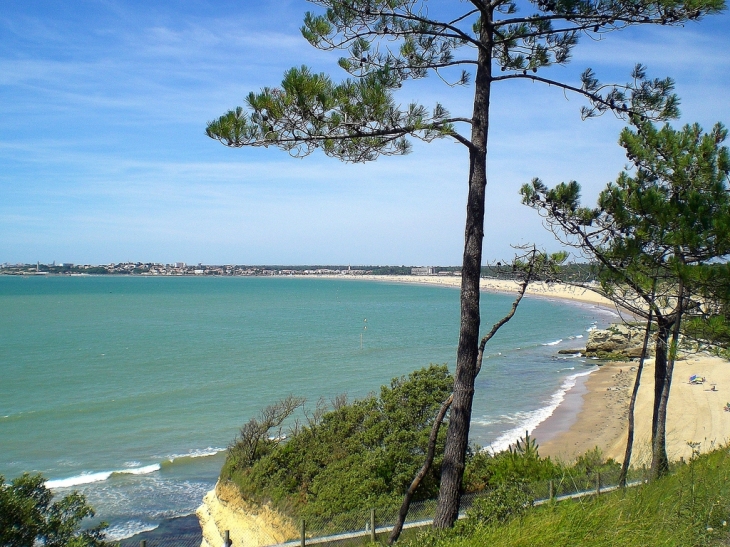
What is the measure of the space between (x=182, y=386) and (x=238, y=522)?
716 inches

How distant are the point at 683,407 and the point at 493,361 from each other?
1571 centimetres

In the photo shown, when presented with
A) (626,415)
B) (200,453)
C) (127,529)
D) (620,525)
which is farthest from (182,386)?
(620,525)

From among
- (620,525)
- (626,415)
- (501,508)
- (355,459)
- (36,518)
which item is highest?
(620,525)

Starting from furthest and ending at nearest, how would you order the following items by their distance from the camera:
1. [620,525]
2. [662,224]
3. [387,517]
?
[387,517], [662,224], [620,525]

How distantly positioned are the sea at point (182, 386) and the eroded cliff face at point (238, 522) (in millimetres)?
1943

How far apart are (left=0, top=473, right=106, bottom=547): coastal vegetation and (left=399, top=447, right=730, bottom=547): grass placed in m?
5.54

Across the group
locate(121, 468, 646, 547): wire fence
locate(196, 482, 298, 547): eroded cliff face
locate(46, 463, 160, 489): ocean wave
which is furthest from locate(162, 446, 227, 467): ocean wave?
locate(121, 468, 646, 547): wire fence

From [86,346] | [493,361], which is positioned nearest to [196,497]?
[493,361]

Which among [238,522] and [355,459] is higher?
[355,459]

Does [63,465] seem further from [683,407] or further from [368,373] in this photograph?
[683,407]

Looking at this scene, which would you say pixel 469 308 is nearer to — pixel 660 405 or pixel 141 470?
pixel 660 405

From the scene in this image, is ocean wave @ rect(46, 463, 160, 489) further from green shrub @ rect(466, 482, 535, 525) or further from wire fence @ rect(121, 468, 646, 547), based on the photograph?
green shrub @ rect(466, 482, 535, 525)

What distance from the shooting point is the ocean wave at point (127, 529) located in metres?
13.5

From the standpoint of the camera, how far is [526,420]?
23.2m
